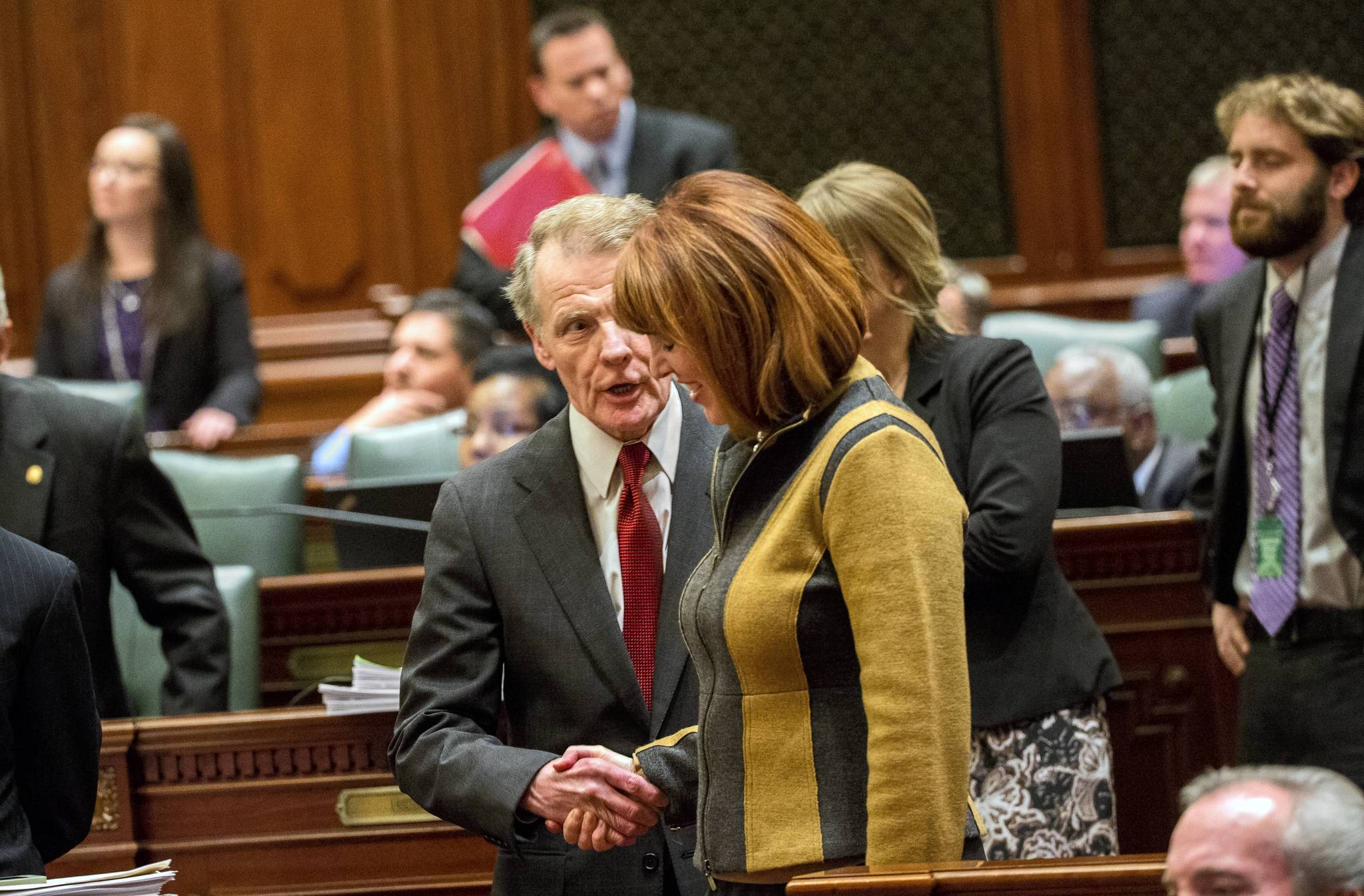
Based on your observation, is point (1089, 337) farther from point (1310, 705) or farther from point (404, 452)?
point (1310, 705)

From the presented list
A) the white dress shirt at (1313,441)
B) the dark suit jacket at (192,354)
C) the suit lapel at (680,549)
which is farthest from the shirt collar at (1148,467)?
the dark suit jacket at (192,354)

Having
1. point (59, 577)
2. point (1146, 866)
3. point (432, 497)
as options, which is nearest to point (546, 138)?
point (432, 497)

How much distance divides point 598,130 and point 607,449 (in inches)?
124

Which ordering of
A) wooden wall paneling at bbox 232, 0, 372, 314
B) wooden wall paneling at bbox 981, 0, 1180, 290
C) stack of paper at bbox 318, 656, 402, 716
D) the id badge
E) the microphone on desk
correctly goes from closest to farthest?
stack of paper at bbox 318, 656, 402, 716 < the id badge < the microphone on desk < wooden wall paneling at bbox 232, 0, 372, 314 < wooden wall paneling at bbox 981, 0, 1180, 290

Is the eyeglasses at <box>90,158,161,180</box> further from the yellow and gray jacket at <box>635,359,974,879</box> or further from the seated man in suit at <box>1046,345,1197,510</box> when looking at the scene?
the yellow and gray jacket at <box>635,359,974,879</box>

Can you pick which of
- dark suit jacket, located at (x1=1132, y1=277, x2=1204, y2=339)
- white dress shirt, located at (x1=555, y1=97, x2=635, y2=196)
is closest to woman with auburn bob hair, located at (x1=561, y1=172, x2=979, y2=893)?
white dress shirt, located at (x1=555, y1=97, x2=635, y2=196)

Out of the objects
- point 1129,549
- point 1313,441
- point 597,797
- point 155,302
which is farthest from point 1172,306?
point 597,797

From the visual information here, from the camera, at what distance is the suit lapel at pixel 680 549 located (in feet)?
6.56

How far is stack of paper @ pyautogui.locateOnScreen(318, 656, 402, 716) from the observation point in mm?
2574

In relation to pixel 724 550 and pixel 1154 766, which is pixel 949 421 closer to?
pixel 724 550

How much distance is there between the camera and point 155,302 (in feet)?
16.4

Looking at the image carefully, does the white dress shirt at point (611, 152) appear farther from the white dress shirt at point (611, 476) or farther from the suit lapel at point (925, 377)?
the white dress shirt at point (611, 476)

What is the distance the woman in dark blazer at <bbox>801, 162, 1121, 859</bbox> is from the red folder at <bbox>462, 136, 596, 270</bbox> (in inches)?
93.7

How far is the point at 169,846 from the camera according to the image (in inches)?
105
